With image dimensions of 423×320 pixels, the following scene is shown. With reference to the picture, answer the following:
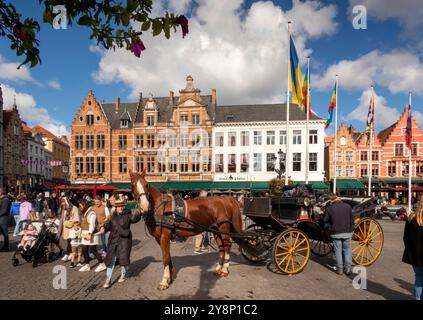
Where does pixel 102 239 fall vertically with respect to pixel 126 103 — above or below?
below

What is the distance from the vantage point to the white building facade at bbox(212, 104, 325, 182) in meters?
31.8

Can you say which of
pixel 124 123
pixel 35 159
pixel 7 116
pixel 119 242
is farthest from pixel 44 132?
pixel 119 242

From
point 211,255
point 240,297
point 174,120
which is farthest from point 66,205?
point 174,120

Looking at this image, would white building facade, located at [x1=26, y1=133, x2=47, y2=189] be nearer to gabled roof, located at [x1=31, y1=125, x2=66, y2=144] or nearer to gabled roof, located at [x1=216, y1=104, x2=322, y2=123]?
gabled roof, located at [x1=31, y1=125, x2=66, y2=144]

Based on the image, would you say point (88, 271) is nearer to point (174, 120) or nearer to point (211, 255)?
point (211, 255)

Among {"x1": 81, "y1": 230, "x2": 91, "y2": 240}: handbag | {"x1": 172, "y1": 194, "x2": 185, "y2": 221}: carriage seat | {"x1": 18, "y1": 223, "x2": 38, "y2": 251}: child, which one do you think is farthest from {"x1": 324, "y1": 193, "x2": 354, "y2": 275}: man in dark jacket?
{"x1": 18, "y1": 223, "x2": 38, "y2": 251}: child

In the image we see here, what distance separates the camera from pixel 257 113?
34.0 m

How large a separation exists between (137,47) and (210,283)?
4945 millimetres

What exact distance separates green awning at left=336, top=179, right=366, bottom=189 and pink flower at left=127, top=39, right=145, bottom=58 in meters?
35.2

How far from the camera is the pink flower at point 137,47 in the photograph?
2.68 m

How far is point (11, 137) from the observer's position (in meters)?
38.8

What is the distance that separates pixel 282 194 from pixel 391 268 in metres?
3.32

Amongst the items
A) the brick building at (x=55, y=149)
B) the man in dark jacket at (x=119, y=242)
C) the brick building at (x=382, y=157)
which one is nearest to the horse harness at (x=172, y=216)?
the man in dark jacket at (x=119, y=242)
